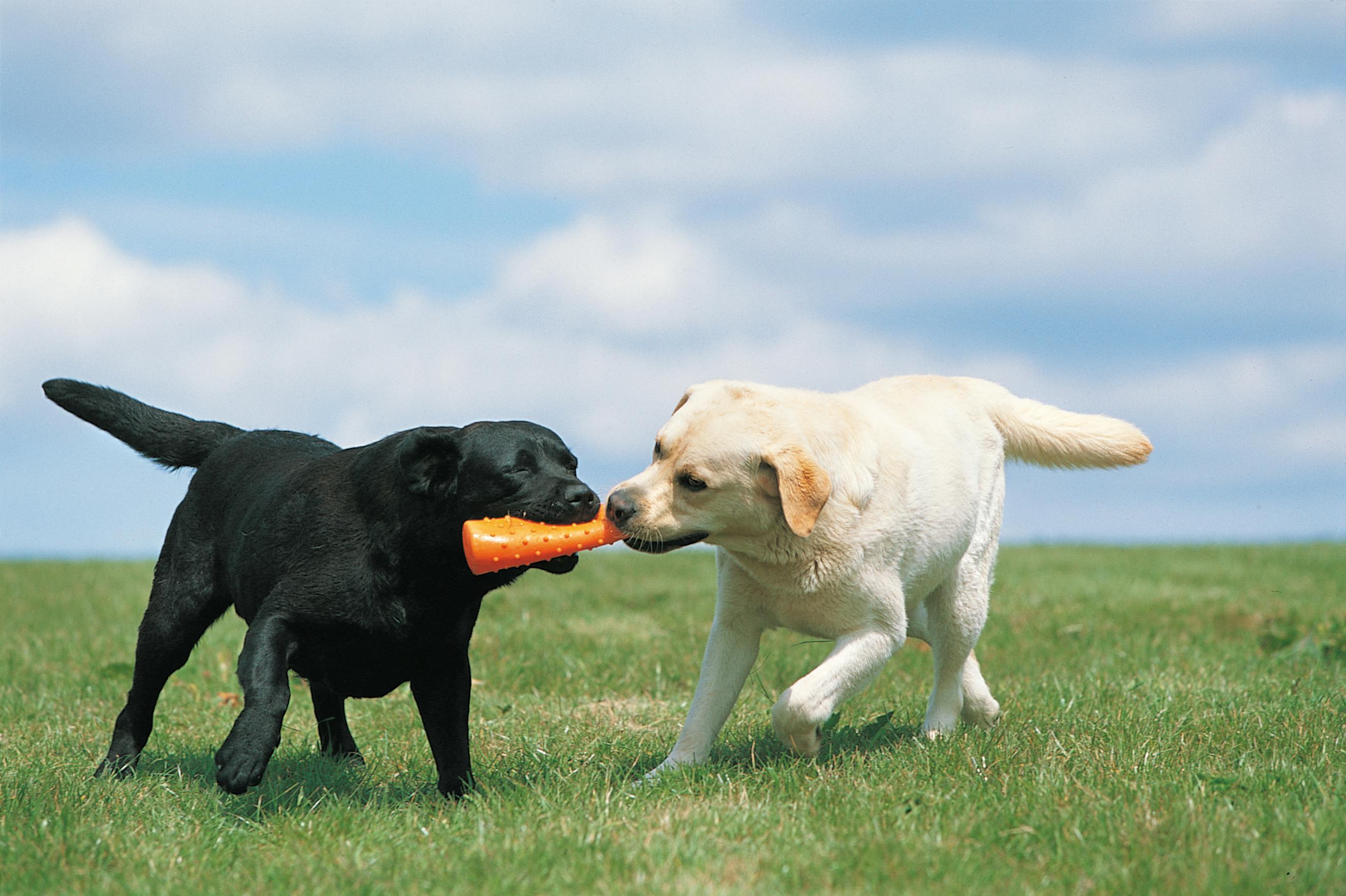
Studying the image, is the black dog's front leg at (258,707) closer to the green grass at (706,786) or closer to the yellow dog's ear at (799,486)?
the green grass at (706,786)

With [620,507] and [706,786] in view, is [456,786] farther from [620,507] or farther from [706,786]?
[620,507]

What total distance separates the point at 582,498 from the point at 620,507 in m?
0.14

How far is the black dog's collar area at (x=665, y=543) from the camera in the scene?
13.8 feet

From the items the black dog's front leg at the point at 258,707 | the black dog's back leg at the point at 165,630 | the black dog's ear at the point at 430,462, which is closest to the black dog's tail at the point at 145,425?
the black dog's back leg at the point at 165,630

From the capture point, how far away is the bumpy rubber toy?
155 inches

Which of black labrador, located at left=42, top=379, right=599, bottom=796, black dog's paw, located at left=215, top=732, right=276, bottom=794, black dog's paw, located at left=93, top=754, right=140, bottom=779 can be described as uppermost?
black labrador, located at left=42, top=379, right=599, bottom=796

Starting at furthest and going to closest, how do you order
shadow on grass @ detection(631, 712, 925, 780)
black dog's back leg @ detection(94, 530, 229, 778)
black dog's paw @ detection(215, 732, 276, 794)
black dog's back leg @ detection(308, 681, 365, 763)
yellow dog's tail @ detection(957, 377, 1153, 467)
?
yellow dog's tail @ detection(957, 377, 1153, 467), black dog's back leg @ detection(308, 681, 365, 763), black dog's back leg @ detection(94, 530, 229, 778), shadow on grass @ detection(631, 712, 925, 780), black dog's paw @ detection(215, 732, 276, 794)

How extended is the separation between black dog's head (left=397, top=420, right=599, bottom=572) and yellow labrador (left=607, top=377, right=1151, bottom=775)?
184mm

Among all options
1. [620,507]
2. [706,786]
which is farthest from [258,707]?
[706,786]

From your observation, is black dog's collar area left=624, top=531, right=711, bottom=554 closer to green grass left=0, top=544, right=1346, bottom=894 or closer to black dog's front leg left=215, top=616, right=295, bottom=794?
green grass left=0, top=544, right=1346, bottom=894

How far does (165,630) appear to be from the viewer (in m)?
4.95

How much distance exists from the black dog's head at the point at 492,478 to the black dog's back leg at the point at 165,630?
1.35 meters

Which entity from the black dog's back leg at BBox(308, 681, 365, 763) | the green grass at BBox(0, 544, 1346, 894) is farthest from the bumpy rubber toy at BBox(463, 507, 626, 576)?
the black dog's back leg at BBox(308, 681, 365, 763)

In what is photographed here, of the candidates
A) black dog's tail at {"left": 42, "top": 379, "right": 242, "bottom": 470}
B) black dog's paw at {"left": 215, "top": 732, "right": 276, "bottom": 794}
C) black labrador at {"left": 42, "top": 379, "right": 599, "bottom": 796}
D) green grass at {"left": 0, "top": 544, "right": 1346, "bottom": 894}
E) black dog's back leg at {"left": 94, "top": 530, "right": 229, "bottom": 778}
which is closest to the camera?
green grass at {"left": 0, "top": 544, "right": 1346, "bottom": 894}
